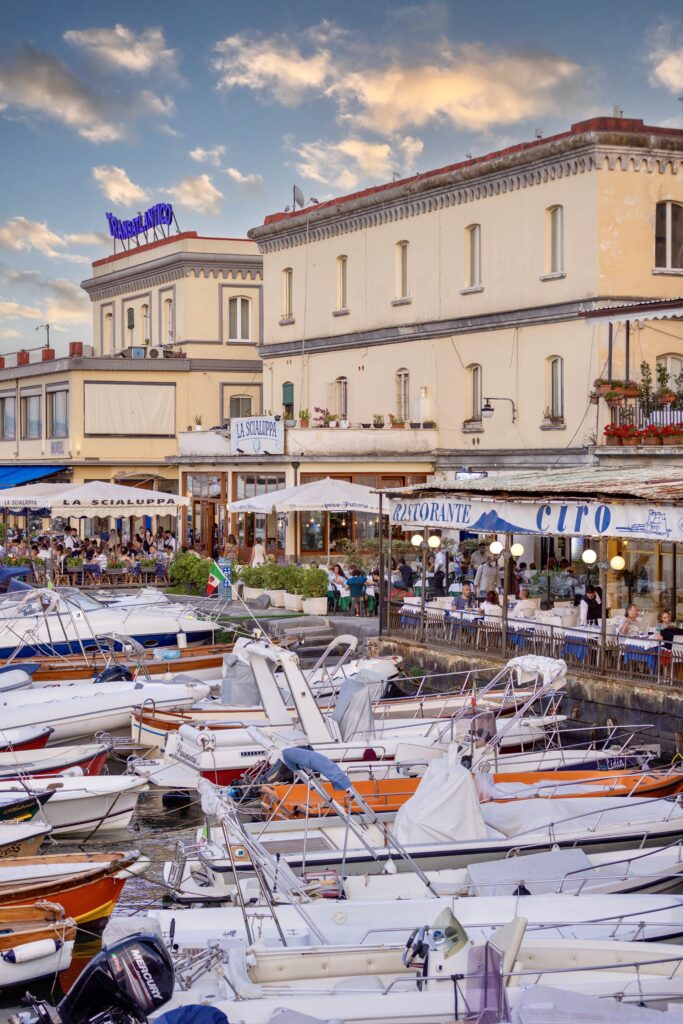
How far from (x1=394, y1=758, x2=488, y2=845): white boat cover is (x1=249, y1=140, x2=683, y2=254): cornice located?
84.2 feet

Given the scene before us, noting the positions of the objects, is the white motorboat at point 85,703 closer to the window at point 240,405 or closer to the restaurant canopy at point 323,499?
the restaurant canopy at point 323,499

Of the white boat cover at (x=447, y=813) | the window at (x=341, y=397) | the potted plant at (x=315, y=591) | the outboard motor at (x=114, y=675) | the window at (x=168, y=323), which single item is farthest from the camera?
the window at (x=168, y=323)

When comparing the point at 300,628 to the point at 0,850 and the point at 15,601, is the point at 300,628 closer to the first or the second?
the point at 15,601

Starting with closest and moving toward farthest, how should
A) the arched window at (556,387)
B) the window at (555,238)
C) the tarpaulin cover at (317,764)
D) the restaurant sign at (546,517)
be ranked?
1. the tarpaulin cover at (317,764)
2. the restaurant sign at (546,517)
3. the arched window at (556,387)
4. the window at (555,238)

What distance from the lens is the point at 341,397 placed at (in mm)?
49875

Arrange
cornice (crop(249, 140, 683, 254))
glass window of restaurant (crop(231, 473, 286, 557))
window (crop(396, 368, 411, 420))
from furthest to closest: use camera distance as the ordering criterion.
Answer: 1. window (crop(396, 368, 411, 420))
2. glass window of restaurant (crop(231, 473, 286, 557))
3. cornice (crop(249, 140, 683, 254))

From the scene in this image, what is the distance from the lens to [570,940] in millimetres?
12977

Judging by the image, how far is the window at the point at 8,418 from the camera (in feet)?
204

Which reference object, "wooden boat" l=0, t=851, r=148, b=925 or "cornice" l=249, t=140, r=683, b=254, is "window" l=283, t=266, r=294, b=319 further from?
"wooden boat" l=0, t=851, r=148, b=925

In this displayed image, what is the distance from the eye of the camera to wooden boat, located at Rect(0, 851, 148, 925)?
1611cm

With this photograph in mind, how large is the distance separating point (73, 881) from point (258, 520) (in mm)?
30860

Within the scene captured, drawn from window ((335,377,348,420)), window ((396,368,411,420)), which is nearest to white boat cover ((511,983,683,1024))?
window ((396,368,411,420))

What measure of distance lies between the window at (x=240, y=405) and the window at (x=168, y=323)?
13.0ft

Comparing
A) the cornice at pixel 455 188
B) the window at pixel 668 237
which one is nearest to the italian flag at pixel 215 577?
the cornice at pixel 455 188
